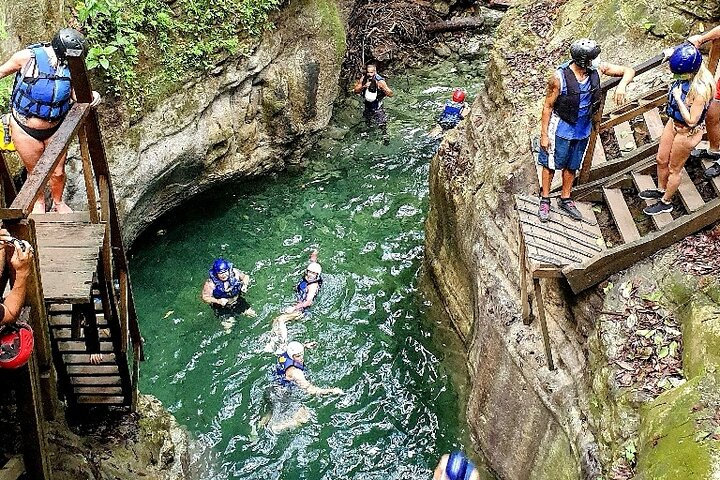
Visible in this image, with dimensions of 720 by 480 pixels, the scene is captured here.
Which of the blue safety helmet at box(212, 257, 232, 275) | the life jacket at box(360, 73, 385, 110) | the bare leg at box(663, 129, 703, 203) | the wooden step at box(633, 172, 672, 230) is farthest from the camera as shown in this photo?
the life jacket at box(360, 73, 385, 110)

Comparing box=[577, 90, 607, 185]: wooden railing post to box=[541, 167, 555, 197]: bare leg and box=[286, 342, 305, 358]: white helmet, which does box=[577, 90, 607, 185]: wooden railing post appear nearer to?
box=[541, 167, 555, 197]: bare leg

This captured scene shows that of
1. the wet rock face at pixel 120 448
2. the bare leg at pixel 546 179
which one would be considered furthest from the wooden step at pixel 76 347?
the bare leg at pixel 546 179

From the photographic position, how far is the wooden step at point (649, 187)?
7.61 meters

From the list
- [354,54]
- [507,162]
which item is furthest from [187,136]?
[354,54]

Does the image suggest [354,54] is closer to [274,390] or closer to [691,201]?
[274,390]

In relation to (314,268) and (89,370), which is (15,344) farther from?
(314,268)

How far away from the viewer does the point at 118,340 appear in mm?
7555

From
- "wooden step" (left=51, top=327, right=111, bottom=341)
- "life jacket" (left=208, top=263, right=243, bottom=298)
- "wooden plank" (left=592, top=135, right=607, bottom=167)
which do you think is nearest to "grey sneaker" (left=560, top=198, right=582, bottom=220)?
"wooden plank" (left=592, top=135, right=607, bottom=167)

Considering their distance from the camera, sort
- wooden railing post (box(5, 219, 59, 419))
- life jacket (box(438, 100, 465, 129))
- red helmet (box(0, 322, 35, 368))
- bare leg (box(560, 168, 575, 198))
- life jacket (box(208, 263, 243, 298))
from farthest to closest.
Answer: life jacket (box(438, 100, 465, 129)), life jacket (box(208, 263, 243, 298)), bare leg (box(560, 168, 575, 198)), wooden railing post (box(5, 219, 59, 419)), red helmet (box(0, 322, 35, 368))

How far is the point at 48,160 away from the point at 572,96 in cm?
519

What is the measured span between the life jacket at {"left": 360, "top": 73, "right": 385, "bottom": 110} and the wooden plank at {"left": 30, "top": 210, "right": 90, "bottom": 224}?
10558 millimetres

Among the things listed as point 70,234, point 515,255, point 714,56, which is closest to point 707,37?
point 714,56

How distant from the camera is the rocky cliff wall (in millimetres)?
7777

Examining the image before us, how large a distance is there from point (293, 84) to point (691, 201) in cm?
948
